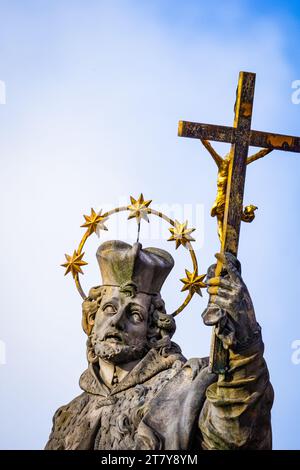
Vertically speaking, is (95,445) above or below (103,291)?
below

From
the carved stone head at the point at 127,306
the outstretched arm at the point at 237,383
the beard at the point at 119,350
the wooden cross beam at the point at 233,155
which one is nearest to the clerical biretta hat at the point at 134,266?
the carved stone head at the point at 127,306

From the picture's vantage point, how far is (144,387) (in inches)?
715

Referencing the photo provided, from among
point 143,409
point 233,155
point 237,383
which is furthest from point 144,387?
point 233,155

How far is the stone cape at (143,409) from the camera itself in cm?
1717

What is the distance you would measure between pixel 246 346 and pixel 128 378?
2.73m

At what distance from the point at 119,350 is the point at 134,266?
0.86 meters

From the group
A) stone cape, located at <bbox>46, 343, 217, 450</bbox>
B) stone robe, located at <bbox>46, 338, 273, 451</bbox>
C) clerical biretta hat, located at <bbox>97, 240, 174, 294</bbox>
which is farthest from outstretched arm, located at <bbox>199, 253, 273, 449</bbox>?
clerical biretta hat, located at <bbox>97, 240, 174, 294</bbox>

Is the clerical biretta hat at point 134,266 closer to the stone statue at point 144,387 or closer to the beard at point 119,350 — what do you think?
the stone statue at point 144,387

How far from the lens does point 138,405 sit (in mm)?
17984

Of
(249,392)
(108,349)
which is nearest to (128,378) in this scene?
(108,349)

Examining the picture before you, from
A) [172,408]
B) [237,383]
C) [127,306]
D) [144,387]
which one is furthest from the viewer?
[127,306]

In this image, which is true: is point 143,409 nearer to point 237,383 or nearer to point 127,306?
point 127,306

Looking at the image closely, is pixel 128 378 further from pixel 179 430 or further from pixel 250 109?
pixel 250 109

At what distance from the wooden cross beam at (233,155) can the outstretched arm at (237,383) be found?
83 mm
